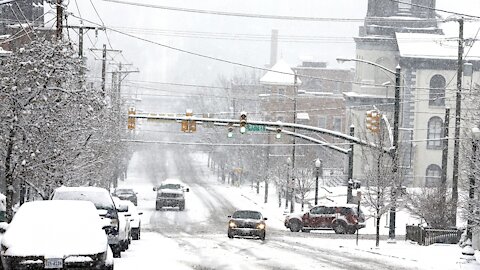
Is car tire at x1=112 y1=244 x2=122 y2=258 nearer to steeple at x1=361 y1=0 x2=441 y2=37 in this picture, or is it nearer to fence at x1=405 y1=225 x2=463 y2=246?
fence at x1=405 y1=225 x2=463 y2=246

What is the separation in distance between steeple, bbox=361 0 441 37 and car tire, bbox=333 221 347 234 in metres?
39.0

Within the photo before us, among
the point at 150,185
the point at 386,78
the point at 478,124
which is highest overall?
the point at 386,78

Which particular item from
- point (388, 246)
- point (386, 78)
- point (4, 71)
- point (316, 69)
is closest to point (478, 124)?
point (388, 246)

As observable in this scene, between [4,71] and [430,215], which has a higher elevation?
[4,71]

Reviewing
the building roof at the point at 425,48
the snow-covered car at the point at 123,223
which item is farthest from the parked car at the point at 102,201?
the building roof at the point at 425,48

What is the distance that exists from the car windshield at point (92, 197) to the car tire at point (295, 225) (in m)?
26.1

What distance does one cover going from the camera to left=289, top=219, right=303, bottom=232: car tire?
48.3m

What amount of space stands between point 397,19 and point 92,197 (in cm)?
6495

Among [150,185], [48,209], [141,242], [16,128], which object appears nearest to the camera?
[48,209]

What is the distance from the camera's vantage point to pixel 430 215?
39625 millimetres

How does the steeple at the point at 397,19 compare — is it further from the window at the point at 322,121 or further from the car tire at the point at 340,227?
the car tire at the point at 340,227

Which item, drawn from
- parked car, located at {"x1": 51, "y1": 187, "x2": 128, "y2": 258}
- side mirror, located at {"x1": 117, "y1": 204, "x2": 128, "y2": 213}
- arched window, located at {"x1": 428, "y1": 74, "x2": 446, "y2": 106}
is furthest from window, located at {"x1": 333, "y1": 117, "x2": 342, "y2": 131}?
parked car, located at {"x1": 51, "y1": 187, "x2": 128, "y2": 258}

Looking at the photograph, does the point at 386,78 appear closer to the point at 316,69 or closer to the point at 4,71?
the point at 316,69

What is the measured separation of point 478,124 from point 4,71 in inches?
562
